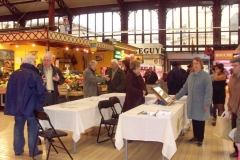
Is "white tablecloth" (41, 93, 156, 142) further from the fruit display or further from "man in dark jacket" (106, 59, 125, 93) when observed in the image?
the fruit display

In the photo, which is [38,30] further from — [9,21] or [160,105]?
[9,21]

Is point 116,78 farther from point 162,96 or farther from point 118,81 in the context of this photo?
point 162,96

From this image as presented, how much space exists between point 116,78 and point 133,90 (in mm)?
1404

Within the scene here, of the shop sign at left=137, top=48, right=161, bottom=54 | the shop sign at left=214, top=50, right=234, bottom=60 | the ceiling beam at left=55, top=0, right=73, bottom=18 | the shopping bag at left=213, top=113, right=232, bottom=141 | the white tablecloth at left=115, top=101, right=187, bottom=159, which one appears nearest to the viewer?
the white tablecloth at left=115, top=101, right=187, bottom=159

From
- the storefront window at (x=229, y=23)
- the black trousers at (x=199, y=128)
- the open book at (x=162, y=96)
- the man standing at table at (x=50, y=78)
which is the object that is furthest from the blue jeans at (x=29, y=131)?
the storefront window at (x=229, y=23)

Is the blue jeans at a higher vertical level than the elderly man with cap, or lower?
lower

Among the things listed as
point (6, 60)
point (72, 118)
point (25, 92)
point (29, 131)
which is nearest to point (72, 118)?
point (72, 118)

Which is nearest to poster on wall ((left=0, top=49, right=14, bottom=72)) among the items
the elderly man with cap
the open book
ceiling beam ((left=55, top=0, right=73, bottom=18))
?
the open book

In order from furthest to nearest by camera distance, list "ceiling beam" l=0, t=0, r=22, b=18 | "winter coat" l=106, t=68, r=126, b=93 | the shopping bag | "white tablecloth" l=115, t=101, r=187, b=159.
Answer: "ceiling beam" l=0, t=0, r=22, b=18 → "winter coat" l=106, t=68, r=126, b=93 → the shopping bag → "white tablecloth" l=115, t=101, r=187, b=159

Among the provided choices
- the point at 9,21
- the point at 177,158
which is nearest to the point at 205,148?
the point at 177,158

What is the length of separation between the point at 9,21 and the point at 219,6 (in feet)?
51.5

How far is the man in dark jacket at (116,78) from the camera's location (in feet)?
21.0

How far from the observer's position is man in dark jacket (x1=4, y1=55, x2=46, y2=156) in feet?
14.0

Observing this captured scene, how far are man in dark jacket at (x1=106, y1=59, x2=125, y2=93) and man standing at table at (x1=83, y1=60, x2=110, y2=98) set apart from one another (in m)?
0.18
